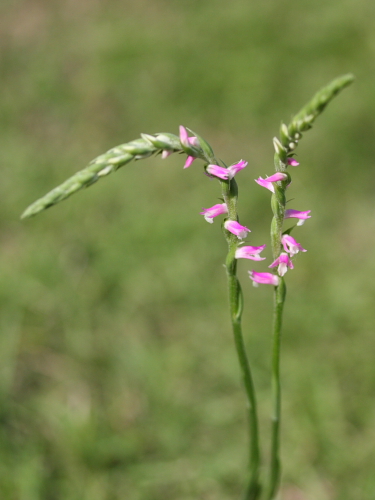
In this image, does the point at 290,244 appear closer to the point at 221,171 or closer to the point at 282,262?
the point at 282,262

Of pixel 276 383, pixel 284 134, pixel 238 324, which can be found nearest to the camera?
pixel 284 134

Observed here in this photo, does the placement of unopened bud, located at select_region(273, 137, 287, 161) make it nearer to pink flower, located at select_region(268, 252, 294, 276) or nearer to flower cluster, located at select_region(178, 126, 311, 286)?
flower cluster, located at select_region(178, 126, 311, 286)

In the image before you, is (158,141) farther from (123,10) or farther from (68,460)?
(123,10)

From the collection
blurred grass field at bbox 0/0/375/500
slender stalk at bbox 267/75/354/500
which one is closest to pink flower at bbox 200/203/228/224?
slender stalk at bbox 267/75/354/500

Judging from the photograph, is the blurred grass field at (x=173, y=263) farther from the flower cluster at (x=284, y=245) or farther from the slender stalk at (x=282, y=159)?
the flower cluster at (x=284, y=245)

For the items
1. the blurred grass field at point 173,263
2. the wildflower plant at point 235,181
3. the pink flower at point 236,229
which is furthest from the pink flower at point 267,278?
the blurred grass field at point 173,263

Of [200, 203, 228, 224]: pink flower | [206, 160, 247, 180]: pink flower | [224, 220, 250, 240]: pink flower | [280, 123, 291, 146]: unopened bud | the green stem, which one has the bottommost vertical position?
the green stem

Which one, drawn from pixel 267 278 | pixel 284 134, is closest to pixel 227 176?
pixel 284 134
